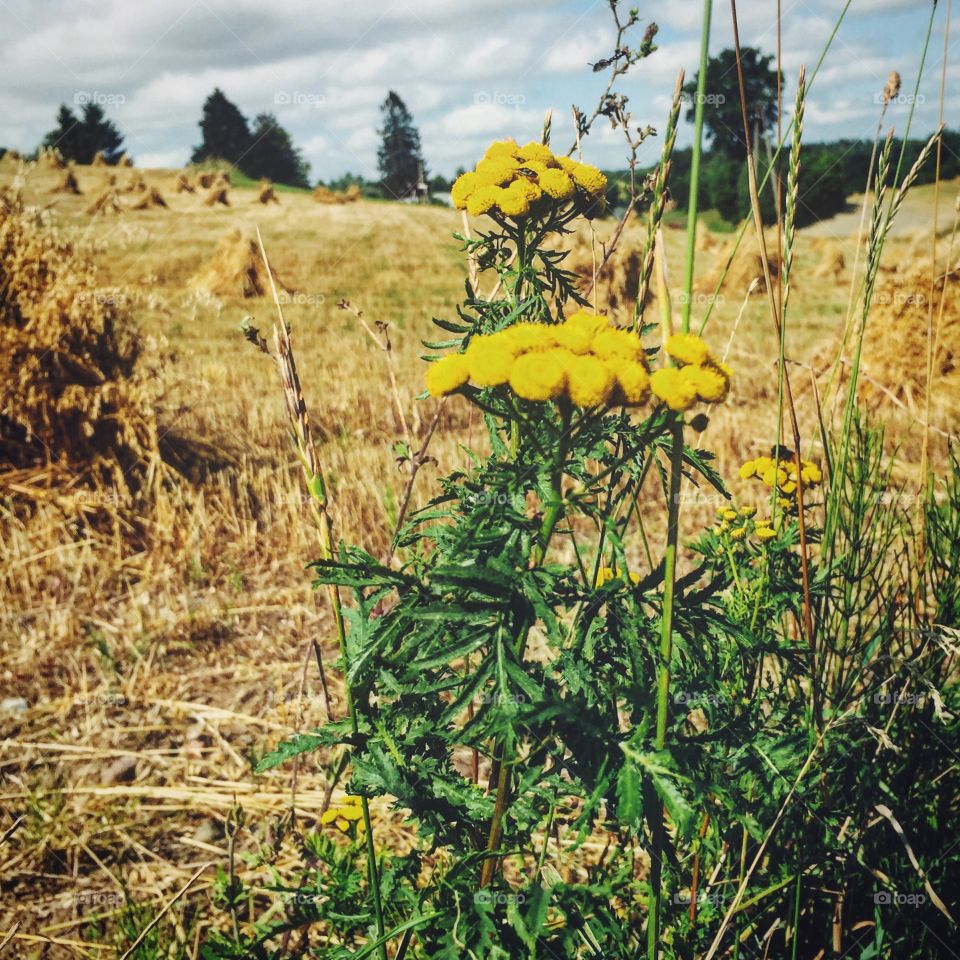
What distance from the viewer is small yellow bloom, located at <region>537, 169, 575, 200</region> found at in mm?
1604

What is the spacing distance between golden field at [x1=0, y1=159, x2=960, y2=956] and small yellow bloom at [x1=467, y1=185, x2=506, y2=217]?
5.6 inches

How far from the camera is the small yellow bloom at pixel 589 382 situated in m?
1.09

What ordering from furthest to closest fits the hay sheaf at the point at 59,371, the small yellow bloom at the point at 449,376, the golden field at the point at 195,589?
the hay sheaf at the point at 59,371
the golden field at the point at 195,589
the small yellow bloom at the point at 449,376

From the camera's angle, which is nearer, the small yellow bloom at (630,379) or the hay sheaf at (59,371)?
the small yellow bloom at (630,379)

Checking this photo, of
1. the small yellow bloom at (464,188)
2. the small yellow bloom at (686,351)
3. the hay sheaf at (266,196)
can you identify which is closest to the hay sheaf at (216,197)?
the hay sheaf at (266,196)

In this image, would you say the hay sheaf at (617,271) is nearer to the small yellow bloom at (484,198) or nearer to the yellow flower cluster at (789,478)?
the yellow flower cluster at (789,478)

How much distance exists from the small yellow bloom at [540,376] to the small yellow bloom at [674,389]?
139mm

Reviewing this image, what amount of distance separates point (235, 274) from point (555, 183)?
47.6 feet

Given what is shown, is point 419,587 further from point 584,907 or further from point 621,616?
point 584,907

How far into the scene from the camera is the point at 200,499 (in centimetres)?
471

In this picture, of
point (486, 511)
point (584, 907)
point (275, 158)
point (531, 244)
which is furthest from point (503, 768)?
point (275, 158)

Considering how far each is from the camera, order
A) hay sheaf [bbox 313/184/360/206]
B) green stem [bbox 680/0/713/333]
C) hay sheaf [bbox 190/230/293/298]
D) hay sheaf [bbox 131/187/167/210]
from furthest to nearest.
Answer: hay sheaf [bbox 313/184/360/206] → hay sheaf [bbox 131/187/167/210] → hay sheaf [bbox 190/230/293/298] → green stem [bbox 680/0/713/333]

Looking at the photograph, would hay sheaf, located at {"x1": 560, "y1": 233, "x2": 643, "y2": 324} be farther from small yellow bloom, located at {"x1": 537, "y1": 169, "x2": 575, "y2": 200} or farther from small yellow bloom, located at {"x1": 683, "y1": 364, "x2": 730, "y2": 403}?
small yellow bloom, located at {"x1": 683, "y1": 364, "x2": 730, "y2": 403}

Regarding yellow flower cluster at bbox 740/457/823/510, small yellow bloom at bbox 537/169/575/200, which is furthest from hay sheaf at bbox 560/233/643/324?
small yellow bloom at bbox 537/169/575/200
